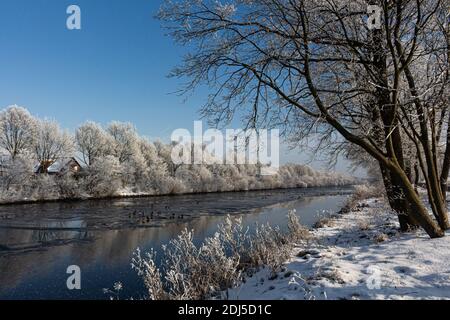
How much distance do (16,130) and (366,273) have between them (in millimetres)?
44045

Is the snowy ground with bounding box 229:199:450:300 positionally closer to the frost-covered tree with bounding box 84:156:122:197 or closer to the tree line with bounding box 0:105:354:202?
the tree line with bounding box 0:105:354:202

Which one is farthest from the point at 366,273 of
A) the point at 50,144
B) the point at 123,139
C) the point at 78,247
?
the point at 123,139

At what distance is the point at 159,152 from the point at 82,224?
132 feet

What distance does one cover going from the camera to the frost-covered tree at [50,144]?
133 feet

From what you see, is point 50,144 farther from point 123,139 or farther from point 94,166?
point 123,139

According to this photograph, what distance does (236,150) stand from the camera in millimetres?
7520

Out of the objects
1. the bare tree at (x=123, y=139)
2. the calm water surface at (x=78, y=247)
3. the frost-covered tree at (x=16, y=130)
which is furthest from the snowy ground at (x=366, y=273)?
the bare tree at (x=123, y=139)

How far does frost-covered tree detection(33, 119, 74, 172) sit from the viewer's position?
4047cm

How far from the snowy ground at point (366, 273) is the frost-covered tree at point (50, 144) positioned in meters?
40.6

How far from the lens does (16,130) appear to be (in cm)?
3884

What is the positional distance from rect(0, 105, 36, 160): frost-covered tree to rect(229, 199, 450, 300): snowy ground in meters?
39.9

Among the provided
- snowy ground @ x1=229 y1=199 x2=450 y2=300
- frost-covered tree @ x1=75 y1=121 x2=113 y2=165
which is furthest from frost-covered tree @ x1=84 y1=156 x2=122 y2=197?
snowy ground @ x1=229 y1=199 x2=450 y2=300

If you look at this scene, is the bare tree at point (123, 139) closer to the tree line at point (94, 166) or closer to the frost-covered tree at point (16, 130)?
the tree line at point (94, 166)

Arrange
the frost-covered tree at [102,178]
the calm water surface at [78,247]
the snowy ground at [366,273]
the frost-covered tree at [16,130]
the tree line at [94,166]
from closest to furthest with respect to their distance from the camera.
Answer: the snowy ground at [366,273] → the calm water surface at [78,247] → the tree line at [94,166] → the frost-covered tree at [16,130] → the frost-covered tree at [102,178]
